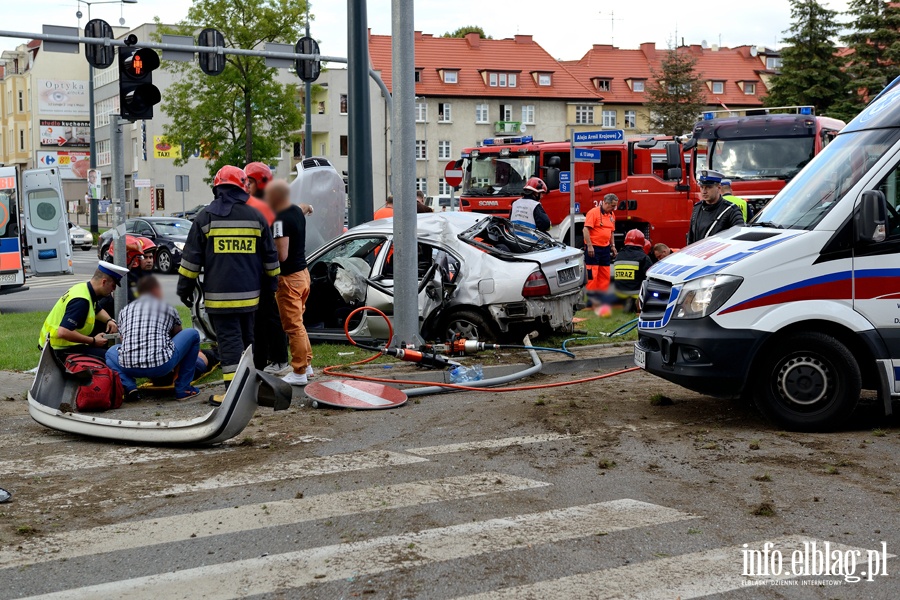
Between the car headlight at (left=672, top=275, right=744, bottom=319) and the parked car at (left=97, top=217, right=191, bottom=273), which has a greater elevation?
the parked car at (left=97, top=217, right=191, bottom=273)

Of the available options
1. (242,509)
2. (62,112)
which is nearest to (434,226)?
(242,509)

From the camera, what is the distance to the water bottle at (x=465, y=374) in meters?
10.1

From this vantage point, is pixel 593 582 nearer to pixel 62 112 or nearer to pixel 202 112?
pixel 202 112

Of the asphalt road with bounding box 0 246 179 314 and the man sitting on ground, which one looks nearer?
the man sitting on ground

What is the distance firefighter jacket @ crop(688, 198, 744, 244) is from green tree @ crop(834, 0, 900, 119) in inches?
1670

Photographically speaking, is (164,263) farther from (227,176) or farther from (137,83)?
(137,83)

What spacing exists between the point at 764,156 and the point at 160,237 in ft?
65.4

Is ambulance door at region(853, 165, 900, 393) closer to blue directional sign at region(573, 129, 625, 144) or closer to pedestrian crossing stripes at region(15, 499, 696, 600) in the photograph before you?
pedestrian crossing stripes at region(15, 499, 696, 600)

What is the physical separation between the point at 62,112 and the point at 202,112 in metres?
84.5

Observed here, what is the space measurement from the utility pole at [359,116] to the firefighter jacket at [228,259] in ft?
20.9

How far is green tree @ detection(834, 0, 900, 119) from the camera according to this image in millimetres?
A: 50750

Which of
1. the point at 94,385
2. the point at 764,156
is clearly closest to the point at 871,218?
the point at 94,385

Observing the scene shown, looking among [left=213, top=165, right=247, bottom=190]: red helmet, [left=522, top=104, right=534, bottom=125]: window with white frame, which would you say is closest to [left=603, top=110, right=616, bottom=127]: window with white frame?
[left=522, top=104, right=534, bottom=125]: window with white frame

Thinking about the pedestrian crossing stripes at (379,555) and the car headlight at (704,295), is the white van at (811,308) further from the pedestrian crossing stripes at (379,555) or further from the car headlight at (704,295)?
the pedestrian crossing stripes at (379,555)
